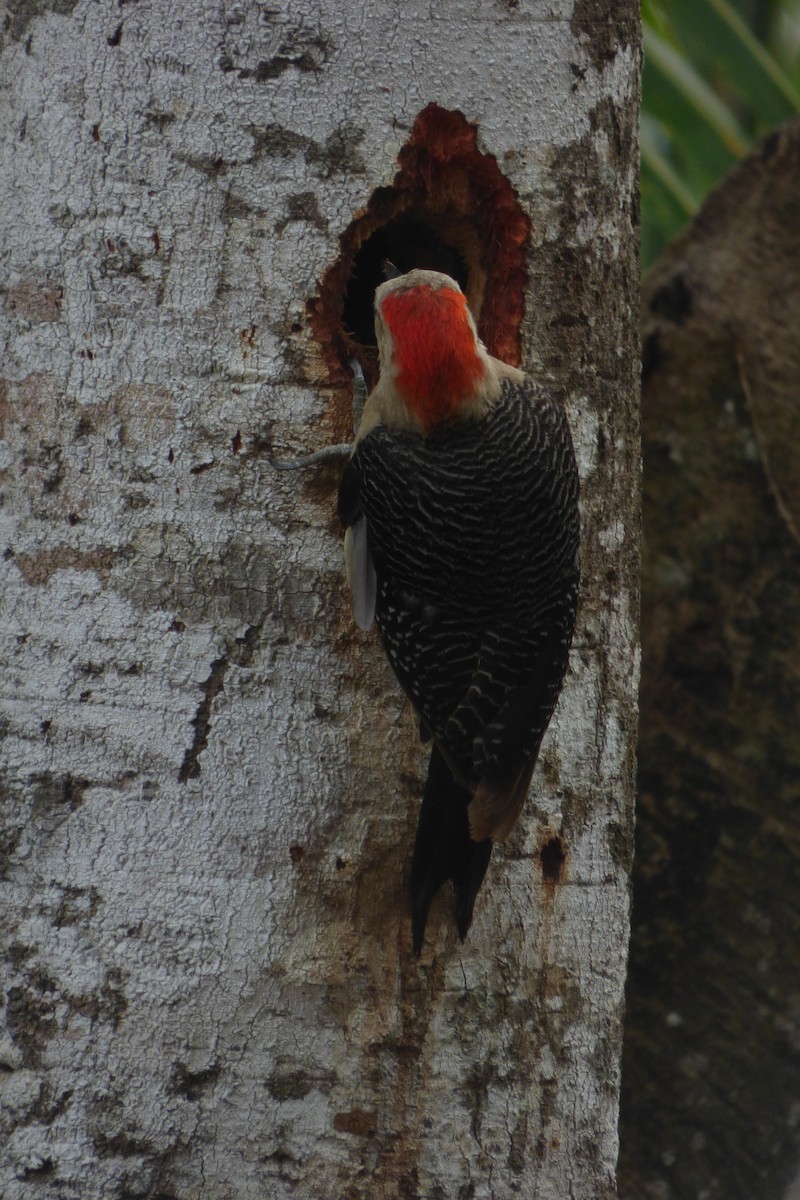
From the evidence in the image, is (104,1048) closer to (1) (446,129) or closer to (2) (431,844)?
(2) (431,844)

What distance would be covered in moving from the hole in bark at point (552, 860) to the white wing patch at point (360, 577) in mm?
593

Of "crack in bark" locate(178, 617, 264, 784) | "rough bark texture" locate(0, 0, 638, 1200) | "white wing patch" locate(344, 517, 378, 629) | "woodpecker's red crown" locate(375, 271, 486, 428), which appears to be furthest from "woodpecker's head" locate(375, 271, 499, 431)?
"crack in bark" locate(178, 617, 264, 784)

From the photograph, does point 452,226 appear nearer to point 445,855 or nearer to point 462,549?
point 462,549

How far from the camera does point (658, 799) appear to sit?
428cm

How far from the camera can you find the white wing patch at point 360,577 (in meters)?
2.59

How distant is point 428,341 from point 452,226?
0.31 m

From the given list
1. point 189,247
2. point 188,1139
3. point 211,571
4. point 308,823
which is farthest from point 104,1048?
point 189,247

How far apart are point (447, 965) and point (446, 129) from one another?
1708 millimetres

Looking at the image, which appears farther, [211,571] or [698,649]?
[698,649]

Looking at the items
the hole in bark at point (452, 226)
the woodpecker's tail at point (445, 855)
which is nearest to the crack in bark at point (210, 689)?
the woodpecker's tail at point (445, 855)

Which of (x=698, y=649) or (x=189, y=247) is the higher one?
(x=189, y=247)

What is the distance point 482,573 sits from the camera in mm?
2865

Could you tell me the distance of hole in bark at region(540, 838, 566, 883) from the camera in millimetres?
2676

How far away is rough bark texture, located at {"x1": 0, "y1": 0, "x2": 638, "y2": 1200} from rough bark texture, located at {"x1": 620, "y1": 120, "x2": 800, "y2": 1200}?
1.61m
